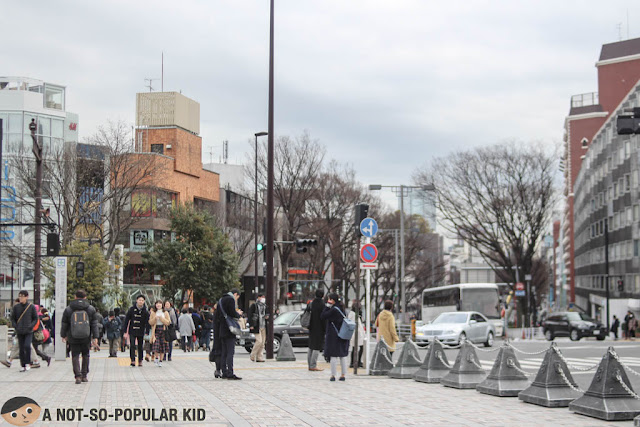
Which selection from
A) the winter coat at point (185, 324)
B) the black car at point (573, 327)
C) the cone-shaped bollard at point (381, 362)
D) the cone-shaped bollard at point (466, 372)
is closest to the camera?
the cone-shaped bollard at point (466, 372)

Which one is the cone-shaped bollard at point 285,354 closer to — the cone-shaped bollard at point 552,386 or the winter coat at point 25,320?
the winter coat at point 25,320

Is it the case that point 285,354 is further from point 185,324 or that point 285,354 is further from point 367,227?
point 185,324

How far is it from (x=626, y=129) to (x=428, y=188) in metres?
32.6

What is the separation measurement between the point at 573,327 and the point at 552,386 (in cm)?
3266

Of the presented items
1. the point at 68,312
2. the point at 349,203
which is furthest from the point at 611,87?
the point at 68,312

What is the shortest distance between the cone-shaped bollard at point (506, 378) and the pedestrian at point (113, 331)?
1717 cm

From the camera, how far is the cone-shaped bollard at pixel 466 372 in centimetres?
1395

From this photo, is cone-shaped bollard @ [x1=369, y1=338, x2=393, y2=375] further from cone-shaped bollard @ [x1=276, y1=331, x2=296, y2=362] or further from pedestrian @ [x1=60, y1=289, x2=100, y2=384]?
pedestrian @ [x1=60, y1=289, x2=100, y2=384]

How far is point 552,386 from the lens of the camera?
11320 millimetres

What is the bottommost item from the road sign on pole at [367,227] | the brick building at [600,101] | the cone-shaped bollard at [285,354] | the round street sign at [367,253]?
the cone-shaped bollard at [285,354]

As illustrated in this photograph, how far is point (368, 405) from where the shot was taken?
1146 cm

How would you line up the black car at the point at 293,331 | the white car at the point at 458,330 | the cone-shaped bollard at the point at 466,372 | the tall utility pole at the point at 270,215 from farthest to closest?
1. the white car at the point at 458,330
2. the black car at the point at 293,331
3. the tall utility pole at the point at 270,215
4. the cone-shaped bollard at the point at 466,372

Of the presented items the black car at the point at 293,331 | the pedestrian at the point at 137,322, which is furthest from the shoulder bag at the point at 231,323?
the black car at the point at 293,331

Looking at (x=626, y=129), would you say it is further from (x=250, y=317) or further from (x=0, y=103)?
(x=0, y=103)
